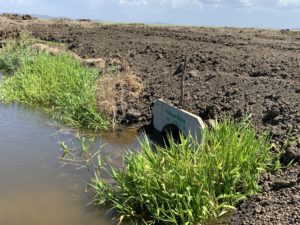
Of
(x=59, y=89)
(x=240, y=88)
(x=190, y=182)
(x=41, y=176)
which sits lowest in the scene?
(x=41, y=176)

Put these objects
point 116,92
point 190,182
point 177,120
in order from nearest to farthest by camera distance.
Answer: point 190,182 < point 177,120 < point 116,92

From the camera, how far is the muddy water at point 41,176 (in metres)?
6.48

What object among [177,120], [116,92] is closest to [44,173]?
[177,120]

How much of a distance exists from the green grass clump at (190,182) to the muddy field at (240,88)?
0.29m

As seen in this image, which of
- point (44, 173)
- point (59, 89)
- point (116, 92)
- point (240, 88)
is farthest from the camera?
point (59, 89)

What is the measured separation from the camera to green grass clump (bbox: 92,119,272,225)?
592 cm

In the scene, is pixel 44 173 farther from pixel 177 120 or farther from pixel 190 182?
pixel 190 182

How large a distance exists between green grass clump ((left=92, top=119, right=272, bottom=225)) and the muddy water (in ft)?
1.55

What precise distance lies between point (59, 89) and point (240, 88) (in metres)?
4.82

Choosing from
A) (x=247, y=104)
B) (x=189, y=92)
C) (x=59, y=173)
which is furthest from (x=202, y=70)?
(x=59, y=173)

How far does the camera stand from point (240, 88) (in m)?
9.97

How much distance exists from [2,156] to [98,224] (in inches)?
128

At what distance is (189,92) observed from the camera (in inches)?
427

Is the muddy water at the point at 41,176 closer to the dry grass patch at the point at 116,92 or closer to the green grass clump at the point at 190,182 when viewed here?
the green grass clump at the point at 190,182
